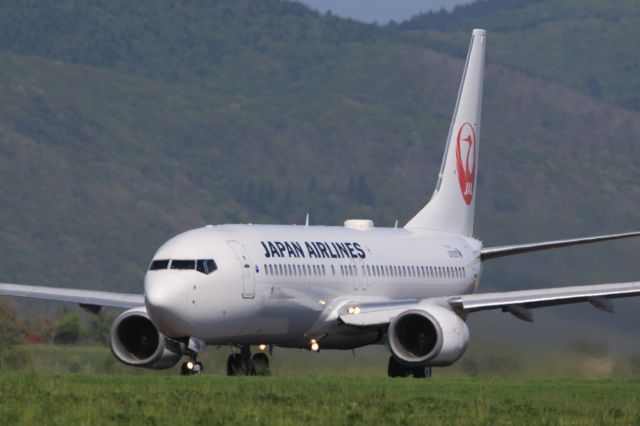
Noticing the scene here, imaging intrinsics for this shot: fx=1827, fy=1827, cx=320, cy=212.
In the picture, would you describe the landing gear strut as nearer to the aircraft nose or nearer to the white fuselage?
the white fuselage

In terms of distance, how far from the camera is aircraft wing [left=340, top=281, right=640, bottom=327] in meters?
40.3

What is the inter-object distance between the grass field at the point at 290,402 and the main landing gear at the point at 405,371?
644 centimetres

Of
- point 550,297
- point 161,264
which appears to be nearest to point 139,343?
point 161,264

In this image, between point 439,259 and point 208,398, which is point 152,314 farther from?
point 439,259

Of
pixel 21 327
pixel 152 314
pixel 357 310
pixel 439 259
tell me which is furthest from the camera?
pixel 21 327

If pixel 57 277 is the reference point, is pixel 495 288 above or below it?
below

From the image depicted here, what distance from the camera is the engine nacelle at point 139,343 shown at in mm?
39969

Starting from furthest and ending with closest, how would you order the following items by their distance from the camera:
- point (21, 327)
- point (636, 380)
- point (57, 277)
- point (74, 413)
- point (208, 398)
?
1. point (57, 277)
2. point (21, 327)
3. point (636, 380)
4. point (208, 398)
5. point (74, 413)

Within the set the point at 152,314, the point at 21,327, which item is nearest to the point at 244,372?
the point at 152,314

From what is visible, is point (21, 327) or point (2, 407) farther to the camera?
point (21, 327)

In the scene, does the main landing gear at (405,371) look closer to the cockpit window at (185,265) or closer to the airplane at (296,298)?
the airplane at (296,298)

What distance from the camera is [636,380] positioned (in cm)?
3941

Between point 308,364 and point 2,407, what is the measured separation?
59.1ft

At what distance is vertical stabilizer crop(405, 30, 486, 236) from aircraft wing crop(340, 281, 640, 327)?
8962 mm
